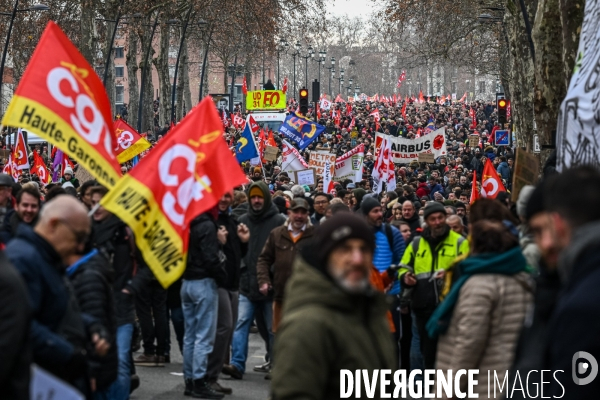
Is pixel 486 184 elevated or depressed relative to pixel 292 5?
depressed

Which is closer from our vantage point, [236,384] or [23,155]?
[236,384]

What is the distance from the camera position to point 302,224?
9.16 m

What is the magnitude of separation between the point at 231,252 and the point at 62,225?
4.33m

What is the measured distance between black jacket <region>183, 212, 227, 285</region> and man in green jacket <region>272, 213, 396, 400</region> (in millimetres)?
4495

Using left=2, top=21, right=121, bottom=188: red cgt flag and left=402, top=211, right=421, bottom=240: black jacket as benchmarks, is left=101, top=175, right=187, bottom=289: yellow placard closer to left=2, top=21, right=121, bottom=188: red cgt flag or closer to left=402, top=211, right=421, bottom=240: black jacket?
left=2, top=21, right=121, bottom=188: red cgt flag

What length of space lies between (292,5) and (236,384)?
4171 cm

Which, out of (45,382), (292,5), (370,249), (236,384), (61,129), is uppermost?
(292,5)

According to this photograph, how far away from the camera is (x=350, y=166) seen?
68.6 ft

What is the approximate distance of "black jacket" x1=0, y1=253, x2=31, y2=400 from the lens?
12.1 feet

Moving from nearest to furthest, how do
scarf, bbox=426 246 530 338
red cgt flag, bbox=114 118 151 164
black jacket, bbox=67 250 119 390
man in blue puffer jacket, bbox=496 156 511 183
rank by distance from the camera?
scarf, bbox=426 246 530 338
black jacket, bbox=67 250 119 390
red cgt flag, bbox=114 118 151 164
man in blue puffer jacket, bbox=496 156 511 183

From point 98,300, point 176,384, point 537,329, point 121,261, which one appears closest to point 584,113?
point 98,300

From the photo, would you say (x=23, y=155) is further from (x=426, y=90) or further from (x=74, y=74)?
(x=426, y=90)

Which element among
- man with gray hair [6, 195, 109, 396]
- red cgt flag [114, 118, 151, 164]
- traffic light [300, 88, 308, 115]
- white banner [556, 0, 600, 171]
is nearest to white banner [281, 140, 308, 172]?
red cgt flag [114, 118, 151, 164]

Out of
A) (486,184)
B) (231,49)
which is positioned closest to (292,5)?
(231,49)
